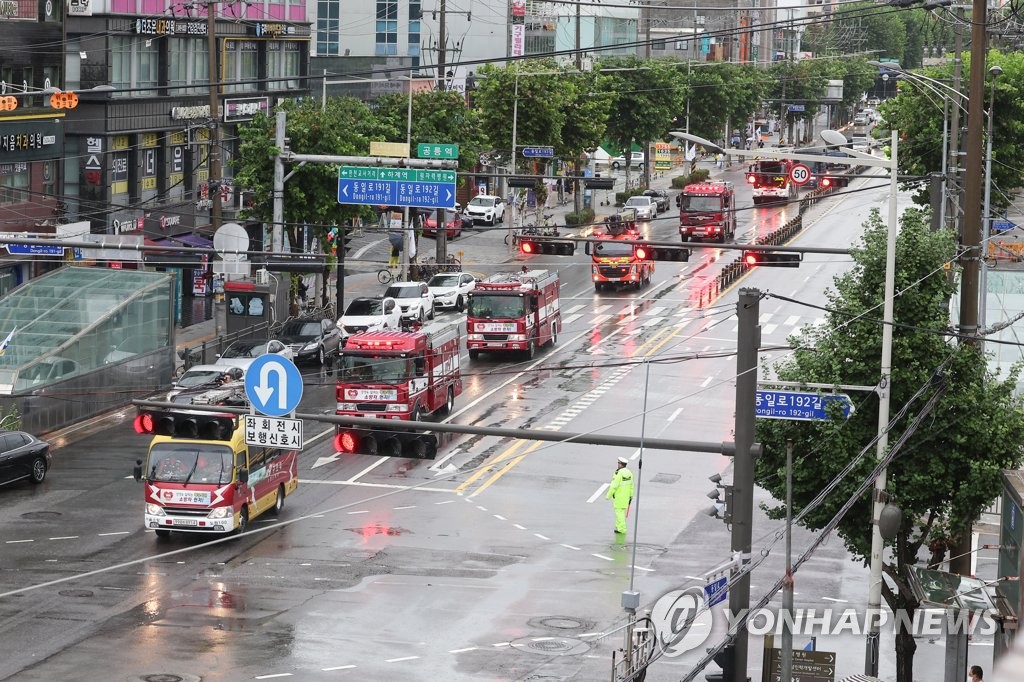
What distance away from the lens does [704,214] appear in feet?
249

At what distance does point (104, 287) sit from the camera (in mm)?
46750

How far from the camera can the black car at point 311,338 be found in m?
50.9

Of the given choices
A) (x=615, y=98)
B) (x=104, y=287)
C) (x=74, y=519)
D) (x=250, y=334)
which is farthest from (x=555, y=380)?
(x=615, y=98)

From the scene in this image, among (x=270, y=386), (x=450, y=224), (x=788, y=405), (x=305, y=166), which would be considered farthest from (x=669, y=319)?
(x=788, y=405)

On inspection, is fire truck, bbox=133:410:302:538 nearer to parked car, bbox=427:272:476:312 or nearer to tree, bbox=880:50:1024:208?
parked car, bbox=427:272:476:312

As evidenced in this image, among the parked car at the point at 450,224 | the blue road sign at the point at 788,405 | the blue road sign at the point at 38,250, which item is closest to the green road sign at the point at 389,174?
the blue road sign at the point at 38,250

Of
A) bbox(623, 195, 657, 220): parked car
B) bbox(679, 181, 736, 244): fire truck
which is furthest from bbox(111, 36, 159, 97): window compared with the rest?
bbox(623, 195, 657, 220): parked car

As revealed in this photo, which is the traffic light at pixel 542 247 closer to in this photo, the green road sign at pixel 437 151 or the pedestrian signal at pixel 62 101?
the green road sign at pixel 437 151

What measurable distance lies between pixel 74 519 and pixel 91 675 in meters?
10.6

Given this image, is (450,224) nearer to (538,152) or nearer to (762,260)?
(538,152)

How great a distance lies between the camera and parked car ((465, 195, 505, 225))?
278 feet

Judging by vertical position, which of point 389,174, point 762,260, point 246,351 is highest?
point 389,174

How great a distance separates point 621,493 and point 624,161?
3349 inches

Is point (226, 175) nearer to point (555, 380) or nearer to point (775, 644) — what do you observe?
point (555, 380)
